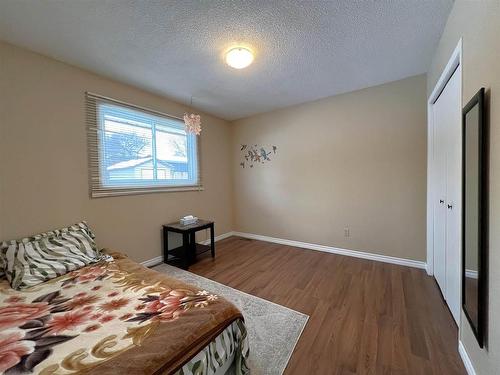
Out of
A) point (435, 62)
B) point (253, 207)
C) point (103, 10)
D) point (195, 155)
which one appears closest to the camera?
point (103, 10)

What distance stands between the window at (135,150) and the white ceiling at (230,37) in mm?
446

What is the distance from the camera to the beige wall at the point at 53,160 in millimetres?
1836

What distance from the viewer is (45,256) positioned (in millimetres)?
1728

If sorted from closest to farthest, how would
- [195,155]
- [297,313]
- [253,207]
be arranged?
[297,313]
[195,155]
[253,207]

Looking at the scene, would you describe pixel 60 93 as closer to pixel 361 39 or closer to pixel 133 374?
pixel 133 374

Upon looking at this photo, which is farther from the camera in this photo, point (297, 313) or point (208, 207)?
point (208, 207)

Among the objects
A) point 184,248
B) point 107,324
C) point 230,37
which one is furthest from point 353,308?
point 230,37

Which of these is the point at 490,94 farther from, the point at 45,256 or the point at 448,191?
the point at 45,256

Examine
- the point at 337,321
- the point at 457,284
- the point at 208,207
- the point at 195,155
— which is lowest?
the point at 337,321

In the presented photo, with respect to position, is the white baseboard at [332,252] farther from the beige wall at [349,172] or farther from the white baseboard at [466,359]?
the white baseboard at [466,359]

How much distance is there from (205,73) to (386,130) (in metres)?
2.48

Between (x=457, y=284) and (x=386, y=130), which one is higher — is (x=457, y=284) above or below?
below

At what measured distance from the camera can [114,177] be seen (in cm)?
256

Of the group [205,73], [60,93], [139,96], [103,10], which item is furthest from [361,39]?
[60,93]
